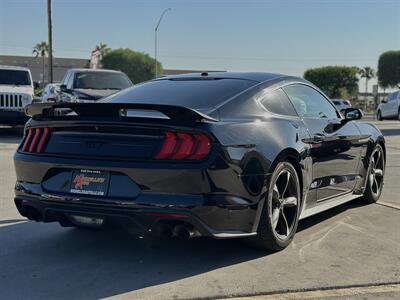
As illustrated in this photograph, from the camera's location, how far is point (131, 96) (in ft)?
17.2

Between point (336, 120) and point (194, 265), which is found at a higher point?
→ point (336, 120)

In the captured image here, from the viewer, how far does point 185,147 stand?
4.14m

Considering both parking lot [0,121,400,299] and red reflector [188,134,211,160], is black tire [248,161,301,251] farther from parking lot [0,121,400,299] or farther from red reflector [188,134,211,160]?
red reflector [188,134,211,160]

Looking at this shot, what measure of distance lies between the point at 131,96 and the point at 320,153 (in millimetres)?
1876

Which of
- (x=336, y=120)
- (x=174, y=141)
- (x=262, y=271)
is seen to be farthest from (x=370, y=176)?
(x=174, y=141)

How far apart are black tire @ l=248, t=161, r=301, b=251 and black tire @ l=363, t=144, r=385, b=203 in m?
2.08

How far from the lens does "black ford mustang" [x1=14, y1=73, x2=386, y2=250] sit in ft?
13.6

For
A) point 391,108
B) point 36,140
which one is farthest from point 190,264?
point 391,108

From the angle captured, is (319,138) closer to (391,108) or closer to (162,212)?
(162,212)

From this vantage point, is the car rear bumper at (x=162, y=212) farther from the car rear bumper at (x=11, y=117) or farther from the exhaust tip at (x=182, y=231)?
the car rear bumper at (x=11, y=117)

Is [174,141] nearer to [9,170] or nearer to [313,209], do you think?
[313,209]

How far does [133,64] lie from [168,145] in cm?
8855

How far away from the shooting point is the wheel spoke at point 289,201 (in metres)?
4.98

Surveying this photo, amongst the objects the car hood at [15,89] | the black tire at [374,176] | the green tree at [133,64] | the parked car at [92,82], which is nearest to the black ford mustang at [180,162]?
the black tire at [374,176]
